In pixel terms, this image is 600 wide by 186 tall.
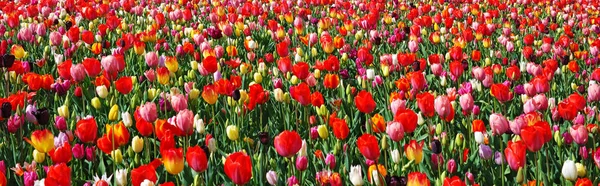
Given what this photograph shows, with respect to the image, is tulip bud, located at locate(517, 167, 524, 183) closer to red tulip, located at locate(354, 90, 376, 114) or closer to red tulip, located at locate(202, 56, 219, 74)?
red tulip, located at locate(354, 90, 376, 114)

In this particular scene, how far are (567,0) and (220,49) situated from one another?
6.56 metres

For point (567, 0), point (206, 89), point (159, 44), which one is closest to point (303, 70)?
point (206, 89)

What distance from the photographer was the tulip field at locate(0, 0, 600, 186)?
8.19 ft

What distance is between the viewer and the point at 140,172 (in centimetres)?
215

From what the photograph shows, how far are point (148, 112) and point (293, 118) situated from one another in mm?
1082

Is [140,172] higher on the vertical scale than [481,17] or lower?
higher

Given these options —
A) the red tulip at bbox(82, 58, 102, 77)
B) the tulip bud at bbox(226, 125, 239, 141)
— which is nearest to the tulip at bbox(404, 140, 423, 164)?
the tulip bud at bbox(226, 125, 239, 141)

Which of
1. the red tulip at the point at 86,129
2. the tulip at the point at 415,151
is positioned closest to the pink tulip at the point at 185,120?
the red tulip at the point at 86,129

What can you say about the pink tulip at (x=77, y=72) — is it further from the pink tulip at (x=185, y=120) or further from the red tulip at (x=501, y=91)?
the red tulip at (x=501, y=91)

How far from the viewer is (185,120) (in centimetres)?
269

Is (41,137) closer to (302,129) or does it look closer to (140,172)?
(140,172)

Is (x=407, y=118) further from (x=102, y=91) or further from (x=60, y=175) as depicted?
(x=102, y=91)

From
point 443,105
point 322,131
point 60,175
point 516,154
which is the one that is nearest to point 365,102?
point 322,131

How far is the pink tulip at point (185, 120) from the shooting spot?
2680 mm
